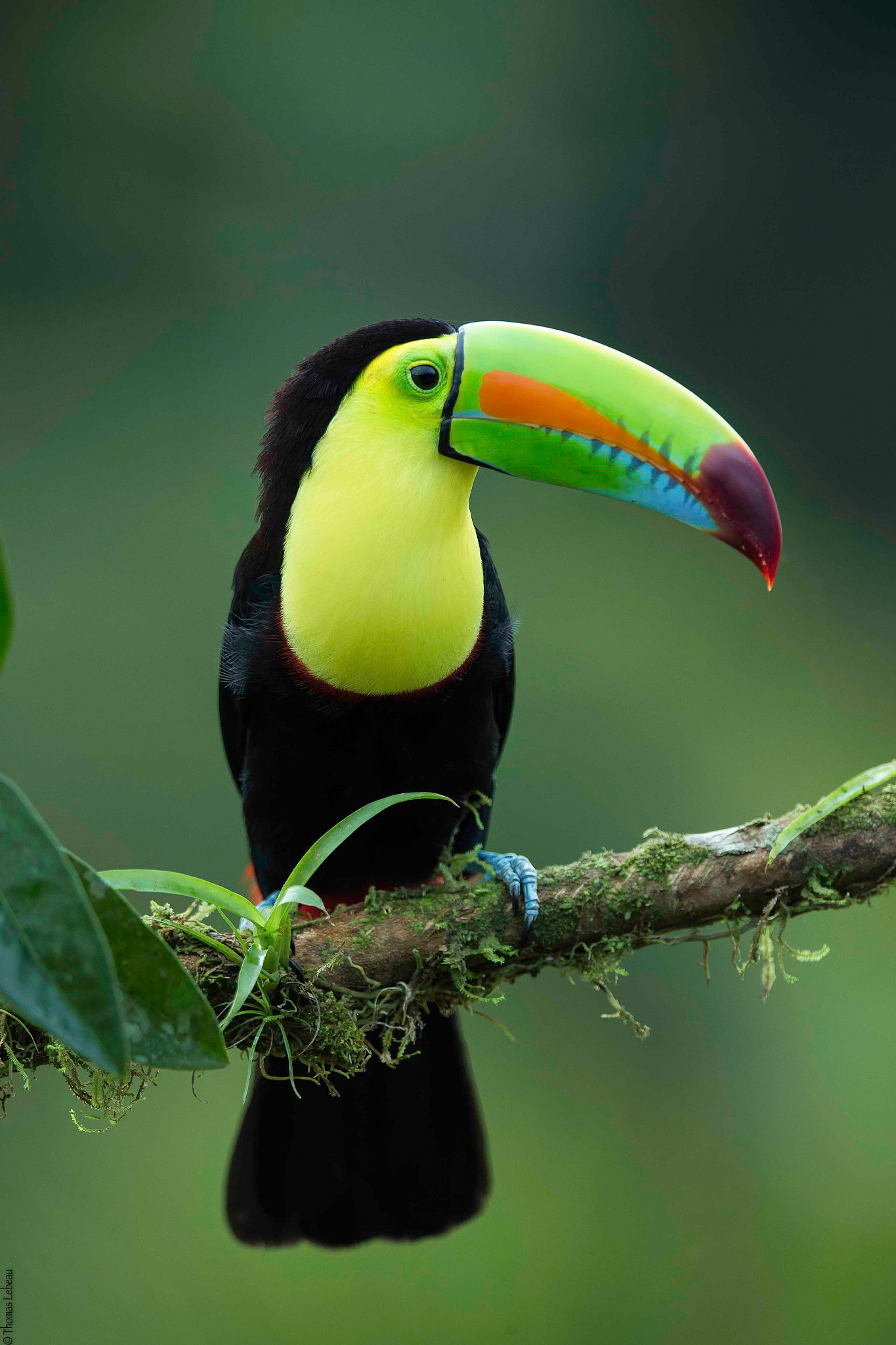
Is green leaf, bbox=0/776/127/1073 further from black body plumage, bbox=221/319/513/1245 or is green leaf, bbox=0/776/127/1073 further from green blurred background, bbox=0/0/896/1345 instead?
green blurred background, bbox=0/0/896/1345

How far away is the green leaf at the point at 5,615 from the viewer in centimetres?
78

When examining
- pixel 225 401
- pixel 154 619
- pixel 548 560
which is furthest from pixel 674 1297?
pixel 225 401

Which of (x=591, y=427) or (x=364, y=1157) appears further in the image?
(x=364, y=1157)

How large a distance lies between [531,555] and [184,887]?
2.76 m

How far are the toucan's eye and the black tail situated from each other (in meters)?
0.97

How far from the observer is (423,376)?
165 centimetres

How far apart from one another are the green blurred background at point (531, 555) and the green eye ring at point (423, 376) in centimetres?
213

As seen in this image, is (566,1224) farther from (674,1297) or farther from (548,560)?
(548,560)

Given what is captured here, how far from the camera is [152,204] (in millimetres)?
3994

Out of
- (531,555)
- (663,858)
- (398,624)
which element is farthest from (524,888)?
(531,555)

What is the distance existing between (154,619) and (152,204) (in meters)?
1.47

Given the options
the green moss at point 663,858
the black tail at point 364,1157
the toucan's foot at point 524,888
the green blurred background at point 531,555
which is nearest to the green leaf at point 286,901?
the toucan's foot at point 524,888

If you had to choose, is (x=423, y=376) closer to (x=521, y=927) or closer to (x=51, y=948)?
(x=521, y=927)

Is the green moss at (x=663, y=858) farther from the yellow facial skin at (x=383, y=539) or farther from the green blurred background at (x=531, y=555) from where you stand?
the green blurred background at (x=531, y=555)
